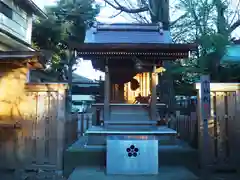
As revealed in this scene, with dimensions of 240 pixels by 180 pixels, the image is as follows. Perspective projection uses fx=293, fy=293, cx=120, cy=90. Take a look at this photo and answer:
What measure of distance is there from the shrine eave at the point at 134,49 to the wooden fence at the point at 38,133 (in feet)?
4.84

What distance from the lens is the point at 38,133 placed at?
8656 millimetres

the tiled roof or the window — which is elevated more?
the window

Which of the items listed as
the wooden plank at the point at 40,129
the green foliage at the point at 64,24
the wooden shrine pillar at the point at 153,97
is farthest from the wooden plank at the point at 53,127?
the green foliage at the point at 64,24

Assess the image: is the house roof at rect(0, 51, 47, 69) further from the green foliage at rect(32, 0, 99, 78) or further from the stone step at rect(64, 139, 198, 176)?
the green foliage at rect(32, 0, 99, 78)

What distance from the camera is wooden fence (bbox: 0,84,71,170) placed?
28.1ft

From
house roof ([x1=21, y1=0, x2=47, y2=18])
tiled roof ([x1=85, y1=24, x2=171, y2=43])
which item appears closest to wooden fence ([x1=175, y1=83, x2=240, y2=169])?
tiled roof ([x1=85, y1=24, x2=171, y2=43])

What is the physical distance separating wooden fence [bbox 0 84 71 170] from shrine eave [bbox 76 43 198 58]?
148cm

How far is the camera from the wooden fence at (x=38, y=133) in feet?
28.1

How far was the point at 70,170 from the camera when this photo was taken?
28.4 feet

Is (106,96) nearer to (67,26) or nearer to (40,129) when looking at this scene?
(40,129)

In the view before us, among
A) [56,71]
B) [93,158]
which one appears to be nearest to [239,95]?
[93,158]

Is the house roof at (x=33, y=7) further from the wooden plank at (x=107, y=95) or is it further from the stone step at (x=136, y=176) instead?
the stone step at (x=136, y=176)

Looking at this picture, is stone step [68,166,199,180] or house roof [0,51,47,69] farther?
house roof [0,51,47,69]

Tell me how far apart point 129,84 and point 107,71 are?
4.36 ft
